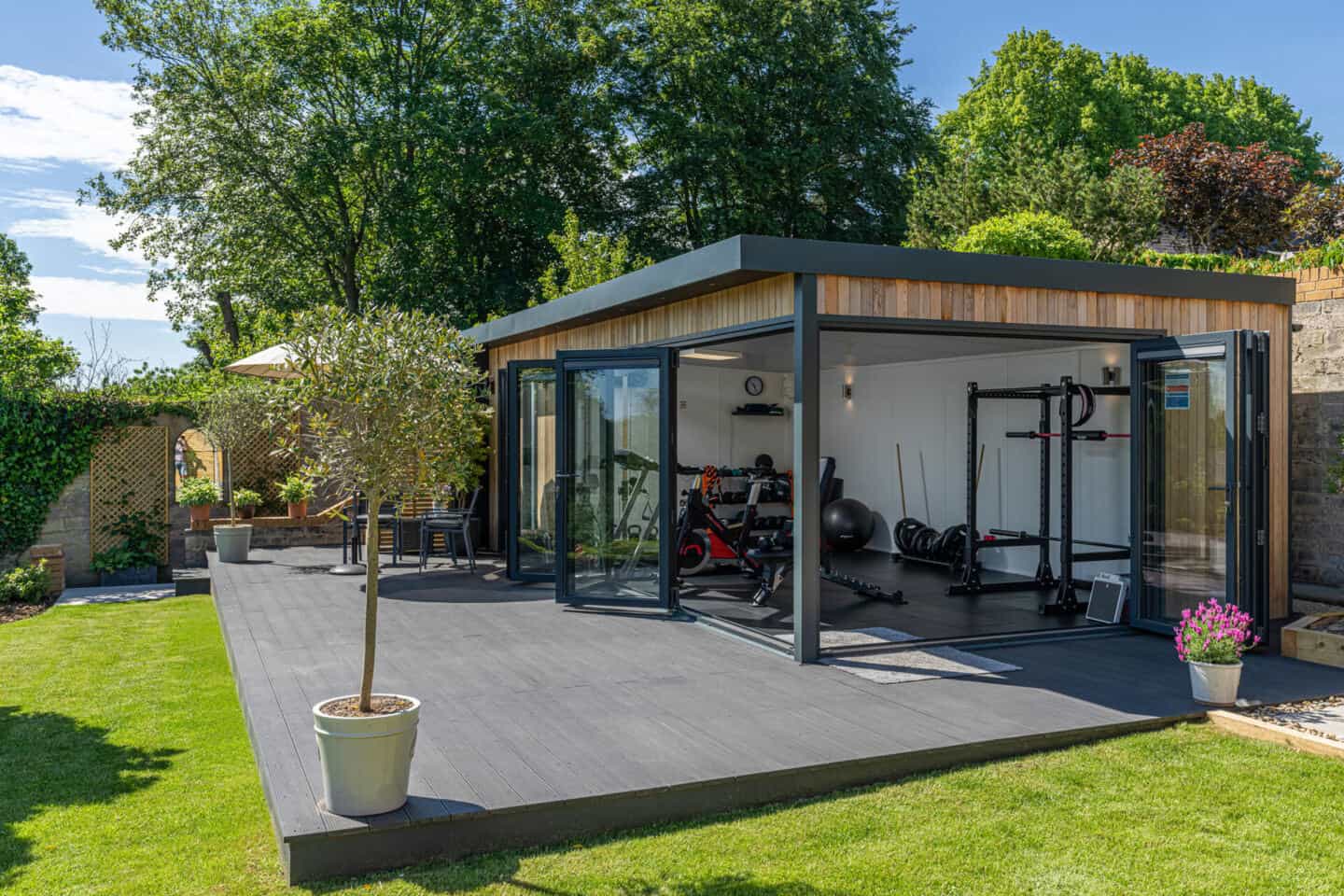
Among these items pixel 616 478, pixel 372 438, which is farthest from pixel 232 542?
pixel 372 438

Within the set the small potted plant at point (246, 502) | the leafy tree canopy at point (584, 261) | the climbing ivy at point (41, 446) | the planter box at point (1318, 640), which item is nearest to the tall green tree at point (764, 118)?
the leafy tree canopy at point (584, 261)

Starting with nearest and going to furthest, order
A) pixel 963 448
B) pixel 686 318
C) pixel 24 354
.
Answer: pixel 686 318 → pixel 963 448 → pixel 24 354

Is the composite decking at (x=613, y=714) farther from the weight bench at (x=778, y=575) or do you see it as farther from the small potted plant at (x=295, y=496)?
the small potted plant at (x=295, y=496)

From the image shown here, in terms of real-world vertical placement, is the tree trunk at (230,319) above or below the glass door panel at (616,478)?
above

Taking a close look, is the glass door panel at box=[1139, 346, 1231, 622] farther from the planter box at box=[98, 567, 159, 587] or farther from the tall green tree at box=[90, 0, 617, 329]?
the tall green tree at box=[90, 0, 617, 329]

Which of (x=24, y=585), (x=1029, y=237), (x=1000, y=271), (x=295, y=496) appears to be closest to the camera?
(x=1000, y=271)

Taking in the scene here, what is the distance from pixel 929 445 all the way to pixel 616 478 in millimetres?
4489

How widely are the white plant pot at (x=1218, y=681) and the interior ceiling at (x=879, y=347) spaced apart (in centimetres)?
344

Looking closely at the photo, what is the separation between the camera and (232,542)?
10.5 metres

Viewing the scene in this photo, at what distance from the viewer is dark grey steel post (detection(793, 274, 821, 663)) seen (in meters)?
5.66

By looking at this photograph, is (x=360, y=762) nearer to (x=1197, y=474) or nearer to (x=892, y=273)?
(x=892, y=273)

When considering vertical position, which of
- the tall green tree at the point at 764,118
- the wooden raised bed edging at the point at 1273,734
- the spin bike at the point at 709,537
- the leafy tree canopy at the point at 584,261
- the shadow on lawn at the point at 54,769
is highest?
the tall green tree at the point at 764,118

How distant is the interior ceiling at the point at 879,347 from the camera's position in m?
8.60

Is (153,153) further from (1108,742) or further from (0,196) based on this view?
(1108,742)
